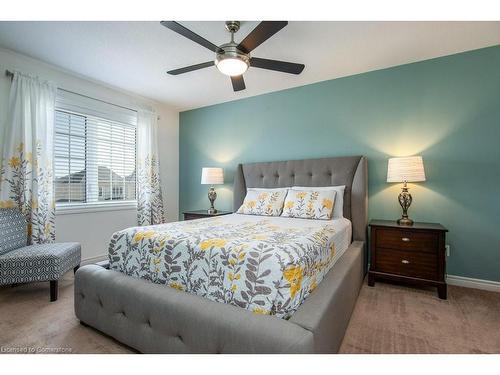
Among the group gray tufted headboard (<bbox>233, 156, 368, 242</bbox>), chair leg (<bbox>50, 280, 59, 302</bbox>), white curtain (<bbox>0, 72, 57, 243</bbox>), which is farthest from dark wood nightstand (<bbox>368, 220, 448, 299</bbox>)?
white curtain (<bbox>0, 72, 57, 243</bbox>)

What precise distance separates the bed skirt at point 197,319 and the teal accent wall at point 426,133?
1655 millimetres

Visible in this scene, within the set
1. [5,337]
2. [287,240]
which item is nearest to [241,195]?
[287,240]

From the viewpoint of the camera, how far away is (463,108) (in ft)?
8.30

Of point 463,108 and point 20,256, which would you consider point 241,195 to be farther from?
point 463,108

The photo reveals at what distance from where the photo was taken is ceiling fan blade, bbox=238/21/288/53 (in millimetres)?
1544

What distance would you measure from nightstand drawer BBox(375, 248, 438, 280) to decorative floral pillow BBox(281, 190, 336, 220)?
0.67m

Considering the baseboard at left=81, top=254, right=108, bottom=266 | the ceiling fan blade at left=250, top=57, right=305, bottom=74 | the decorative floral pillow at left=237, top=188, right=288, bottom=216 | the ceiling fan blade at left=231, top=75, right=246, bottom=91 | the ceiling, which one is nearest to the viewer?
the ceiling fan blade at left=250, top=57, right=305, bottom=74

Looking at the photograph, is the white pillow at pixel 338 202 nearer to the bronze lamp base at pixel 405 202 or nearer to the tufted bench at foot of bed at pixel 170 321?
the bronze lamp base at pixel 405 202

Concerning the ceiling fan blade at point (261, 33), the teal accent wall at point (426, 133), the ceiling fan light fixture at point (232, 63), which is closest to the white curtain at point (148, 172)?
the teal accent wall at point (426, 133)

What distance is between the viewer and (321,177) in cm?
312

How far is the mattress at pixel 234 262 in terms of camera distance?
1.22 m

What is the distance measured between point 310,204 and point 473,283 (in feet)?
5.99

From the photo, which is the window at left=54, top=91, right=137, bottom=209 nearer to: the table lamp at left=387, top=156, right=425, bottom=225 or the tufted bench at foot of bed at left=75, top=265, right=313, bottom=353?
the tufted bench at foot of bed at left=75, top=265, right=313, bottom=353

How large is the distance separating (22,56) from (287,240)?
3.47m
